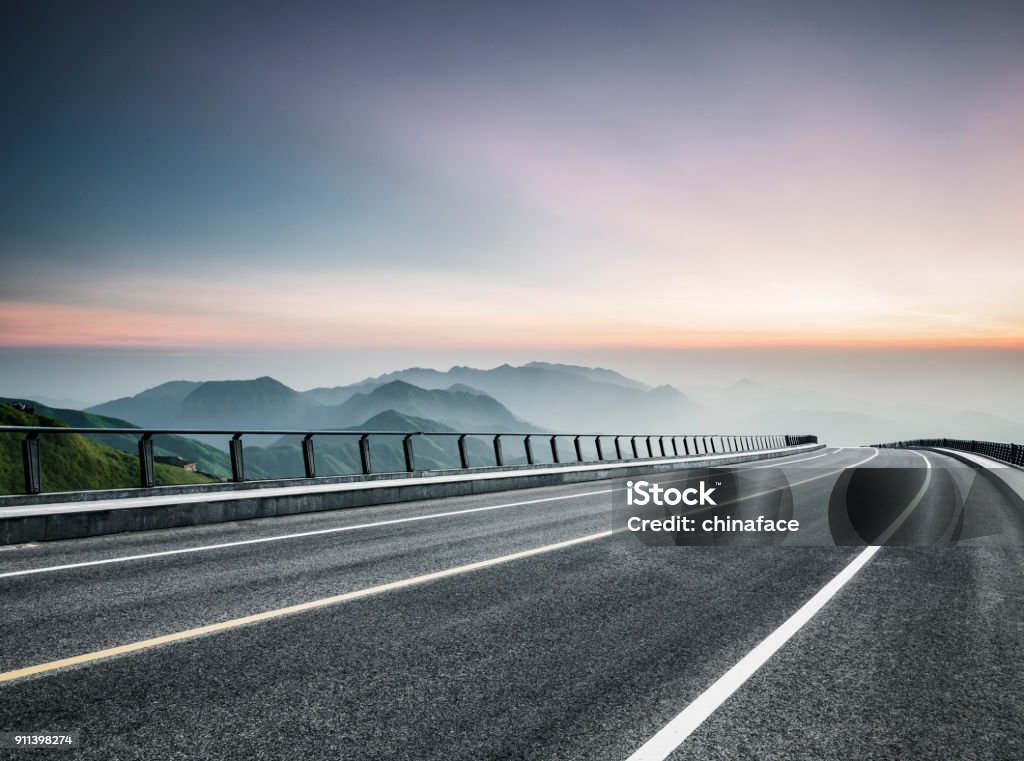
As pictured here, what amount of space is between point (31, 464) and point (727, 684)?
40.8ft

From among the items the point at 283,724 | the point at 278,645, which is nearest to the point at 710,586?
the point at 278,645

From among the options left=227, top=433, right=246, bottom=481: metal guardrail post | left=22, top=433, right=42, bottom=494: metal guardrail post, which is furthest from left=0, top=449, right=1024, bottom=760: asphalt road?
left=227, top=433, right=246, bottom=481: metal guardrail post

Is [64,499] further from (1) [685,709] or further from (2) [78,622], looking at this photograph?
(1) [685,709]

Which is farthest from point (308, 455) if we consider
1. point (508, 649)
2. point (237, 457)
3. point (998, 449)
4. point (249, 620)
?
point (998, 449)

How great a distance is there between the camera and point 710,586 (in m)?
7.32

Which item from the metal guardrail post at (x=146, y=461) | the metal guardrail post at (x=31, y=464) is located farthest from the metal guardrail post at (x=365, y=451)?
the metal guardrail post at (x=31, y=464)

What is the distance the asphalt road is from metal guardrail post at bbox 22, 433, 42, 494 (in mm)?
3448

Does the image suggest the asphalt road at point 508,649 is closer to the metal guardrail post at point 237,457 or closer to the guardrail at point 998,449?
the metal guardrail post at point 237,457

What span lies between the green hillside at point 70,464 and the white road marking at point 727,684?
16235cm

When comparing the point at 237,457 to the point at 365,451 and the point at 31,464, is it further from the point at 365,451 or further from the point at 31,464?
the point at 365,451

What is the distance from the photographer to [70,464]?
16288 centimetres

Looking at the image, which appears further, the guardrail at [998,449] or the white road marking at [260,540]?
the guardrail at [998,449]

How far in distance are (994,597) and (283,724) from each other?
6708 millimetres

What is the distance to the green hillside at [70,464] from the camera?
152 meters
